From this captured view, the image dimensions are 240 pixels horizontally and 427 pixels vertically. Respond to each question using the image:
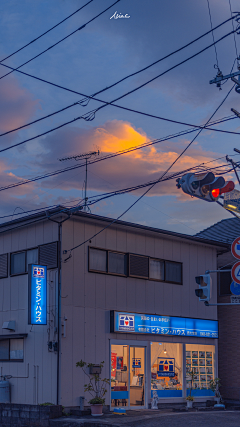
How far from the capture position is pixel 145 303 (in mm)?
23656

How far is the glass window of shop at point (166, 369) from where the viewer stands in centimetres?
2345

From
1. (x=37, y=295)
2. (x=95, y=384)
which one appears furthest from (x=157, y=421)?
(x=37, y=295)

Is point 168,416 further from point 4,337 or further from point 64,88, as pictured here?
point 64,88

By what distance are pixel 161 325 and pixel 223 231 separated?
983cm

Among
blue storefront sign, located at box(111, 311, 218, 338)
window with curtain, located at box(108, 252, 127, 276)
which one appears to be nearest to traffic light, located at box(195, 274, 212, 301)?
blue storefront sign, located at box(111, 311, 218, 338)

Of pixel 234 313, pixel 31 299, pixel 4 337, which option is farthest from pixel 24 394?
pixel 234 313

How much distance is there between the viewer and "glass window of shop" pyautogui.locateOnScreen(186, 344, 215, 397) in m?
24.7

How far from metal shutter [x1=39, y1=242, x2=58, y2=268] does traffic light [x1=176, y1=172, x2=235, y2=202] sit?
971cm

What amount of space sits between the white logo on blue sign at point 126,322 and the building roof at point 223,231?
870 centimetres

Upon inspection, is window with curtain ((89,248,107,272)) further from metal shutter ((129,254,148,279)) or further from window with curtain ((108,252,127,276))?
metal shutter ((129,254,148,279))

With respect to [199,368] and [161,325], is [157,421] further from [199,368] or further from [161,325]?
[199,368]

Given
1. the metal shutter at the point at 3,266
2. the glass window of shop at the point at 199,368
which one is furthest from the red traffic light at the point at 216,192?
the glass window of shop at the point at 199,368

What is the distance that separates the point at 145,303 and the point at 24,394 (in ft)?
21.1

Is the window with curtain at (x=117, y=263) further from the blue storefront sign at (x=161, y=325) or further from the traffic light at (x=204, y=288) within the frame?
the traffic light at (x=204, y=288)
